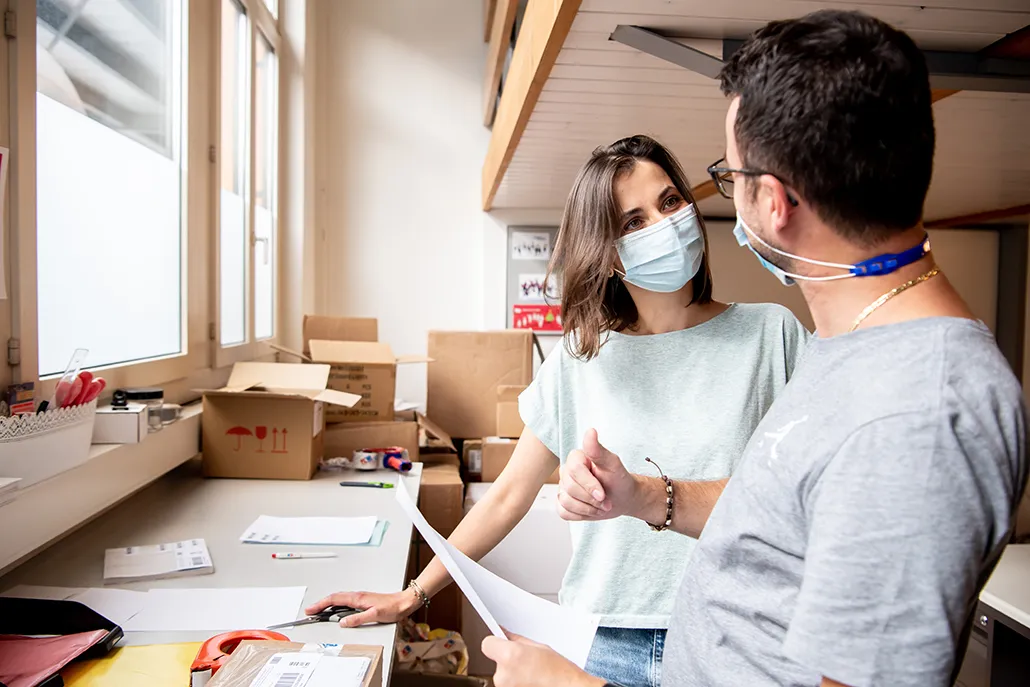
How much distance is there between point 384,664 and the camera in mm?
1052

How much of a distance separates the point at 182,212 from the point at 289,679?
1713 millimetres

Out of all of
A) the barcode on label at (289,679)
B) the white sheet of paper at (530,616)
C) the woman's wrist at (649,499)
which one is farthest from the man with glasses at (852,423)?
the barcode on label at (289,679)

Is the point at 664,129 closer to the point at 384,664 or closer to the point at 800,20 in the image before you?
the point at 800,20

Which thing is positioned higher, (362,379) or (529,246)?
(529,246)

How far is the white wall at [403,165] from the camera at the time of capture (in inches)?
150

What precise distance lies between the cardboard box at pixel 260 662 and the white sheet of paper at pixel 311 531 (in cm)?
59

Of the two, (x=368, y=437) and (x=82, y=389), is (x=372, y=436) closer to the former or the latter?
(x=368, y=437)

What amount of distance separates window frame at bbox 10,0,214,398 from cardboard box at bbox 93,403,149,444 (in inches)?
4.7

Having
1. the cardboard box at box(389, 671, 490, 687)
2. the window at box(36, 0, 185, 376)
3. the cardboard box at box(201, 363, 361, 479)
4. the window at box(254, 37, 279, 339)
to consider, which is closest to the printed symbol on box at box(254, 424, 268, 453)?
the cardboard box at box(201, 363, 361, 479)

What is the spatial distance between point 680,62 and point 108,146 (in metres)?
1.46

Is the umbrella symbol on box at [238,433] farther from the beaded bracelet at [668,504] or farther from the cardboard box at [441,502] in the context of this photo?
the beaded bracelet at [668,504]

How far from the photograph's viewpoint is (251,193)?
2.95m

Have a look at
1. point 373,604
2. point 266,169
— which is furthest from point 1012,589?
point 266,169

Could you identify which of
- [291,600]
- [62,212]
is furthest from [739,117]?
[62,212]
